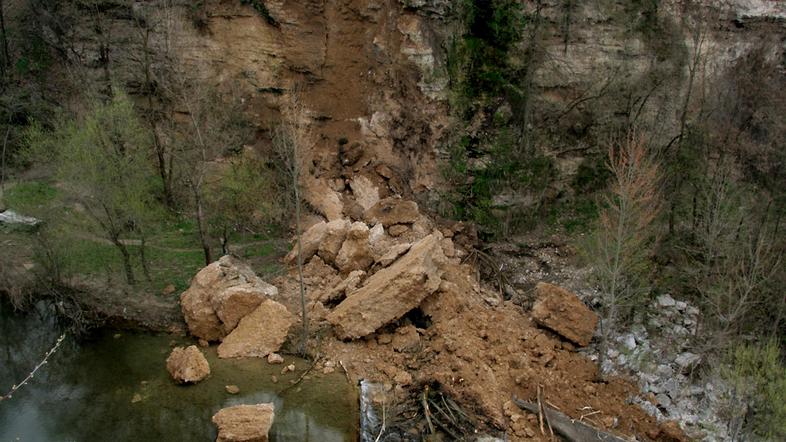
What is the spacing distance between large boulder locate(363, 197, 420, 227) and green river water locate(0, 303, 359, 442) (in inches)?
246

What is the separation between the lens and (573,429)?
1359cm

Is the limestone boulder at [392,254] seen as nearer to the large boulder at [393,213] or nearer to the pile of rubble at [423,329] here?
the pile of rubble at [423,329]

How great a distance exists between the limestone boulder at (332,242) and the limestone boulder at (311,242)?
0.68 feet

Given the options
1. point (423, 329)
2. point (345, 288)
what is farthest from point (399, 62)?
point (423, 329)

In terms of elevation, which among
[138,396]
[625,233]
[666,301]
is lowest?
[138,396]

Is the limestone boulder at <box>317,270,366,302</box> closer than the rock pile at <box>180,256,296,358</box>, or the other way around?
the rock pile at <box>180,256,296,358</box>

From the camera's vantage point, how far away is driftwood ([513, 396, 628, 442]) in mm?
13352

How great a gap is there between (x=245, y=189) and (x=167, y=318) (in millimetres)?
5122

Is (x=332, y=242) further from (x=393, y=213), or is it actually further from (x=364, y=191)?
(x=364, y=191)

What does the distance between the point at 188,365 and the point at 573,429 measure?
8.99m

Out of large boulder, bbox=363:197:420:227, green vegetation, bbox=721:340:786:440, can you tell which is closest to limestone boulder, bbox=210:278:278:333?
large boulder, bbox=363:197:420:227

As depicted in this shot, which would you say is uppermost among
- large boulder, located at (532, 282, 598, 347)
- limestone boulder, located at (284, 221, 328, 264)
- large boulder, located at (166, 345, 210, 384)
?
limestone boulder, located at (284, 221, 328, 264)

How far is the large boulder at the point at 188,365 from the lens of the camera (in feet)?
49.5

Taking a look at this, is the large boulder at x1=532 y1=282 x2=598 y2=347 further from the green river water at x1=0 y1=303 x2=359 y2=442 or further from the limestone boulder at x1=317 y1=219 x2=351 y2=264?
the limestone boulder at x1=317 y1=219 x2=351 y2=264
